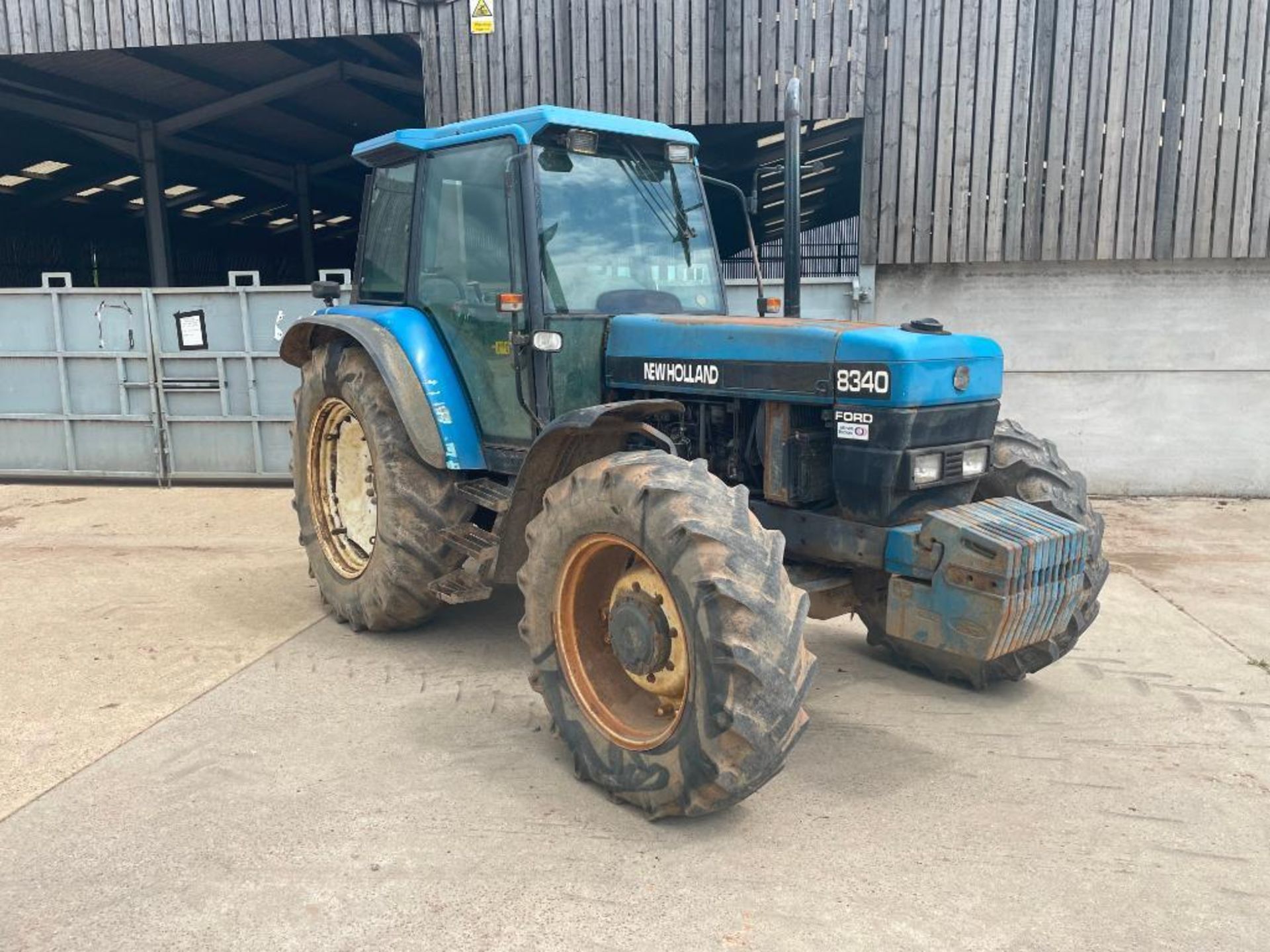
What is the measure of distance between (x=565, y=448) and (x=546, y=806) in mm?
1379

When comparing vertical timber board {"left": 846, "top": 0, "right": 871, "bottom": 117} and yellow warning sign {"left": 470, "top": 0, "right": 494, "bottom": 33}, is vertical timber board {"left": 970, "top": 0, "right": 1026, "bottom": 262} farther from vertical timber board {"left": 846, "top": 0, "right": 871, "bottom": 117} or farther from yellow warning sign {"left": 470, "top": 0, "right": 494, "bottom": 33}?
yellow warning sign {"left": 470, "top": 0, "right": 494, "bottom": 33}

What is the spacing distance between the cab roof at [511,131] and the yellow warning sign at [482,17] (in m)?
4.03

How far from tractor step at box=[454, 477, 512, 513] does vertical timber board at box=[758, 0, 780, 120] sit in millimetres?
5110

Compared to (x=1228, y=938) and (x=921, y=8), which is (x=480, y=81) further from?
(x=1228, y=938)

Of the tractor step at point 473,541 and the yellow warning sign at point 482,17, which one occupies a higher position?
the yellow warning sign at point 482,17

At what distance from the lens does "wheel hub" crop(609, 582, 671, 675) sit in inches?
124

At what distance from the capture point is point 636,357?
3988mm

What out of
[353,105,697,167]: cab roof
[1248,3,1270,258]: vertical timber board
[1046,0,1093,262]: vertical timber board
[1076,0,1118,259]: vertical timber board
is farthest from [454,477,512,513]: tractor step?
[1248,3,1270,258]: vertical timber board

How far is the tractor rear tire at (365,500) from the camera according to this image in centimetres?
457

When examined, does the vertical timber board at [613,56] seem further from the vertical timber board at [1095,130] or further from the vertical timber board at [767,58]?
the vertical timber board at [1095,130]

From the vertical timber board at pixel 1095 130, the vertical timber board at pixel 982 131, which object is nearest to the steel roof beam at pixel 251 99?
the vertical timber board at pixel 982 131

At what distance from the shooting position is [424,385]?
14.8 feet

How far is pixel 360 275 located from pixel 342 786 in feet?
9.80

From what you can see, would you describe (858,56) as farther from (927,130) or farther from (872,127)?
(927,130)
